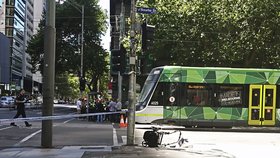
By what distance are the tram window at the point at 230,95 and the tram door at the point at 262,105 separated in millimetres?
561

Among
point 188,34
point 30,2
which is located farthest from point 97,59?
point 30,2

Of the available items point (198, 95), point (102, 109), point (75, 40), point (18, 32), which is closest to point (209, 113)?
point (198, 95)

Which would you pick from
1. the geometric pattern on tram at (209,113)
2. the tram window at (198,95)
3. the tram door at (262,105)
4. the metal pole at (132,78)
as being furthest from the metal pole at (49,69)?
the tram door at (262,105)

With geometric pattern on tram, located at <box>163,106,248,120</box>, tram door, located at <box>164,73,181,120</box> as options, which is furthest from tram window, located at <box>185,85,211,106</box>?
tram door, located at <box>164,73,181,120</box>

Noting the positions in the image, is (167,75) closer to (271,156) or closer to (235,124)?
(235,124)

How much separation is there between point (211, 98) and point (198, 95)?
730 mm

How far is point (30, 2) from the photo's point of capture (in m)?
145

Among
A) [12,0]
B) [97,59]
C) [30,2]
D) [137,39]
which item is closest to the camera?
[137,39]

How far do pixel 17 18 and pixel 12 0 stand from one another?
7059 millimetres

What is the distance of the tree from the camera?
58.8 meters

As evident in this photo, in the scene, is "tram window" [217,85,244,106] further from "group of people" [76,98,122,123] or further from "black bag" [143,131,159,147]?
"black bag" [143,131,159,147]

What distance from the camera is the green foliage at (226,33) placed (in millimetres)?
31328

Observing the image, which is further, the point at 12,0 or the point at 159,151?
the point at 12,0

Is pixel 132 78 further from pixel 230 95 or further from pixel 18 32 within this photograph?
pixel 18 32
